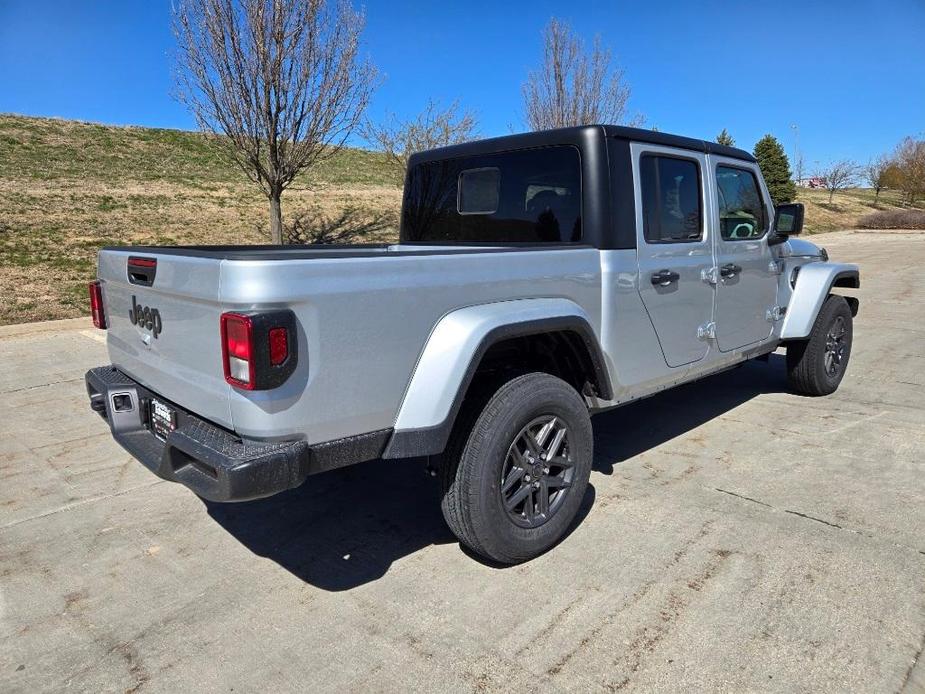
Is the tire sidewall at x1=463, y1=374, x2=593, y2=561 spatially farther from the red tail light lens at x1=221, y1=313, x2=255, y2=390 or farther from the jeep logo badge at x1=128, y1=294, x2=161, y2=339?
the jeep logo badge at x1=128, y1=294, x2=161, y2=339

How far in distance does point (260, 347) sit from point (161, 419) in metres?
0.98

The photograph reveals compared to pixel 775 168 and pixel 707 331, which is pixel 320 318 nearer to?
pixel 707 331

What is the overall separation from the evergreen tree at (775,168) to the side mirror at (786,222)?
1292 inches

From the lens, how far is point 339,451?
2.39 meters

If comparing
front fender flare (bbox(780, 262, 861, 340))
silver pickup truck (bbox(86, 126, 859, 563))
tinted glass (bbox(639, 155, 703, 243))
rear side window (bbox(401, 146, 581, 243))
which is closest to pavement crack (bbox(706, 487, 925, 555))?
silver pickup truck (bbox(86, 126, 859, 563))

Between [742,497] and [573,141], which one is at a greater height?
[573,141]

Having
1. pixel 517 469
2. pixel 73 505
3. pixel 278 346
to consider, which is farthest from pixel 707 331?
pixel 73 505

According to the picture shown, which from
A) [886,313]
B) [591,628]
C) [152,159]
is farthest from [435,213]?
[152,159]

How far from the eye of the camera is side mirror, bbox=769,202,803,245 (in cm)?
462

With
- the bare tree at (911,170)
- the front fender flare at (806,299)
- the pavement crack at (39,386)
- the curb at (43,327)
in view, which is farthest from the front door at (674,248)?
the bare tree at (911,170)

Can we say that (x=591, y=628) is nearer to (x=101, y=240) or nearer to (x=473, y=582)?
(x=473, y=582)

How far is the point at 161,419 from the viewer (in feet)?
9.33

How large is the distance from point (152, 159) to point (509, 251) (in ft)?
87.8

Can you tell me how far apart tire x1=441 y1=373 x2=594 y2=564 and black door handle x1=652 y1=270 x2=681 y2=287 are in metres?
0.80
